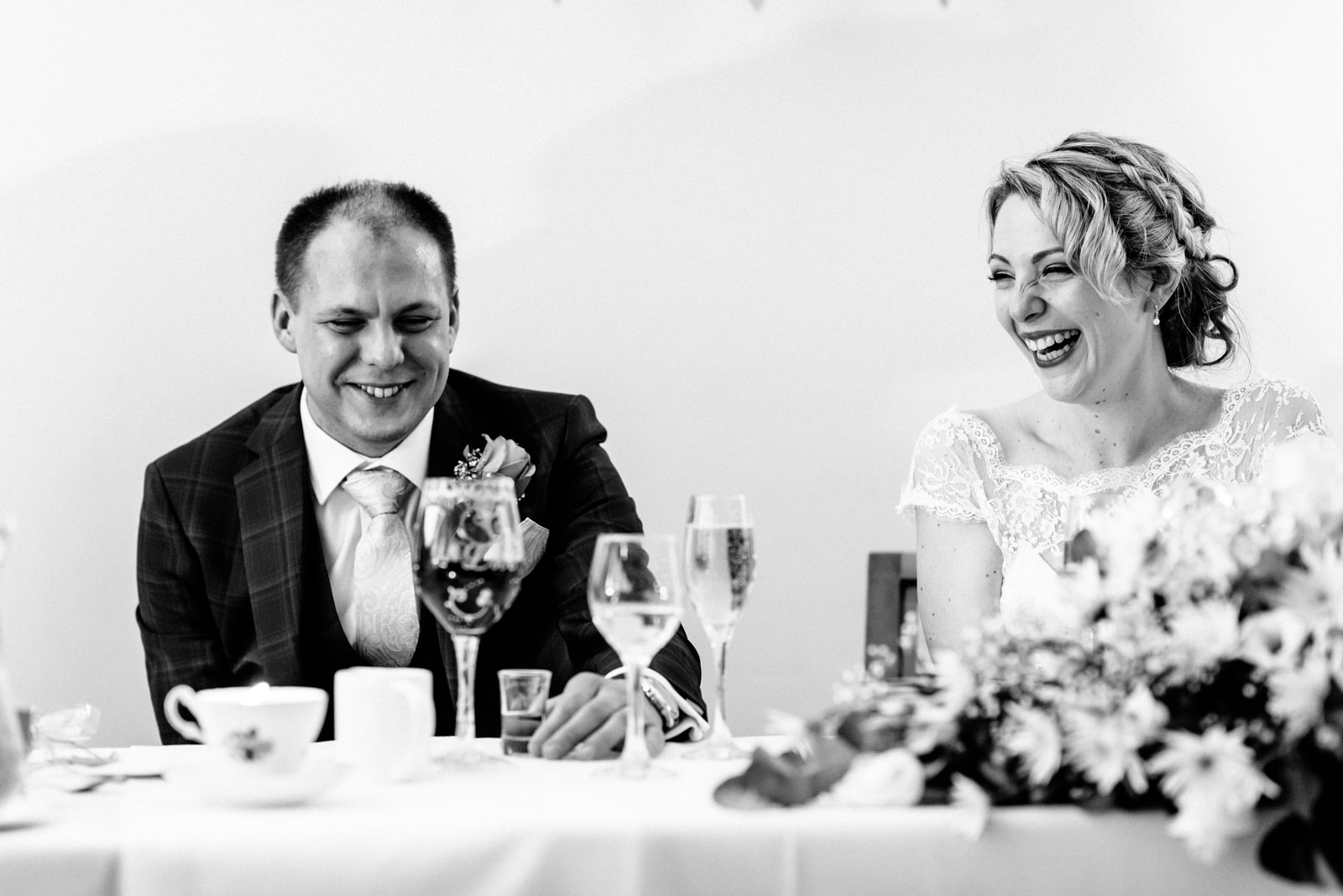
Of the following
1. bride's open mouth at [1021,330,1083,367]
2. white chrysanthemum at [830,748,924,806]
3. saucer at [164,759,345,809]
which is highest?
bride's open mouth at [1021,330,1083,367]

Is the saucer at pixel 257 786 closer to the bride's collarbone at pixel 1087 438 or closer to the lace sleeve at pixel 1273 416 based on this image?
the bride's collarbone at pixel 1087 438

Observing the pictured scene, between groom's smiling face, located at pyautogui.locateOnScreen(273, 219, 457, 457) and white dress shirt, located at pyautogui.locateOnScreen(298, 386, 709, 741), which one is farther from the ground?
groom's smiling face, located at pyautogui.locateOnScreen(273, 219, 457, 457)

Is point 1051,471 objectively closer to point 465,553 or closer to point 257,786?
point 465,553

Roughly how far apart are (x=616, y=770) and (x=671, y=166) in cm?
172

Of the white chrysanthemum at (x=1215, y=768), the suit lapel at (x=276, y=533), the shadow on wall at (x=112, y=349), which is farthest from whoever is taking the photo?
the shadow on wall at (x=112, y=349)

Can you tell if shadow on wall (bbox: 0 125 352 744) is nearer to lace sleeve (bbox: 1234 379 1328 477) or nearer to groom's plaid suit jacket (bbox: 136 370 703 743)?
groom's plaid suit jacket (bbox: 136 370 703 743)

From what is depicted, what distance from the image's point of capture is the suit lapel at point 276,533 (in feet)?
6.95

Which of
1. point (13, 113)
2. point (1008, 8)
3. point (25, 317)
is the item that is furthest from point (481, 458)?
point (1008, 8)

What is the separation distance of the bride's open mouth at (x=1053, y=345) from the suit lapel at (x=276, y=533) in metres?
1.17

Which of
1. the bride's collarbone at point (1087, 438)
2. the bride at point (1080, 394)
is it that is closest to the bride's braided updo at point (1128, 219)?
the bride at point (1080, 394)

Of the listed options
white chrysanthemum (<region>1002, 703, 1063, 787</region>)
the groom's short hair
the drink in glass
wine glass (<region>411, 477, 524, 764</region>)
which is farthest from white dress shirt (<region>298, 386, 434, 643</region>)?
white chrysanthemum (<region>1002, 703, 1063, 787</region>)

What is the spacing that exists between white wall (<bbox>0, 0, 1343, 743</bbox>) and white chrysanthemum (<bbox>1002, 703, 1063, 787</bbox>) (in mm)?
1757

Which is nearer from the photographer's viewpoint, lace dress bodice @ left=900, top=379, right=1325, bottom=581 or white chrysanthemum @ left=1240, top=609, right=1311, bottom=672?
white chrysanthemum @ left=1240, top=609, right=1311, bottom=672

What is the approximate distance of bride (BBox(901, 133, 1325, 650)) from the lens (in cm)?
228
